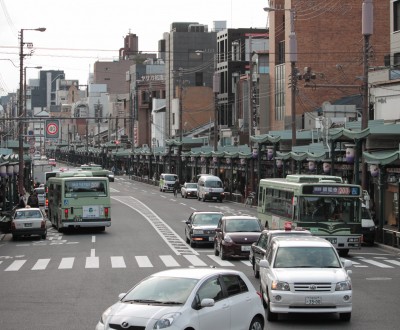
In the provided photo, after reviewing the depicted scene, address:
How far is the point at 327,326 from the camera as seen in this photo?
758 inches

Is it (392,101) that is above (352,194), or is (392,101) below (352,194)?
above

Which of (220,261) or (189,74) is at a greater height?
(189,74)

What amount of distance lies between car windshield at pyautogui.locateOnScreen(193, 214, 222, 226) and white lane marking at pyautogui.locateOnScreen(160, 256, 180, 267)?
4.73 metres

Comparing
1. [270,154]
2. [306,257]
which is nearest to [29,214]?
[306,257]

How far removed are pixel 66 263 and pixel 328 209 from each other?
32.3 feet

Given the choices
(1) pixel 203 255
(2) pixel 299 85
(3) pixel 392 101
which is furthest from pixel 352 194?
(2) pixel 299 85

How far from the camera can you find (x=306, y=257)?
20750 millimetres

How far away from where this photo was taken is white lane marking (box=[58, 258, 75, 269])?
32.9 m

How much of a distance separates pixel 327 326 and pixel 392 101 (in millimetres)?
46080

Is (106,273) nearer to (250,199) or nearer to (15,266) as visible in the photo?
(15,266)

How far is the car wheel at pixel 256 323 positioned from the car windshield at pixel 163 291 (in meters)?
1.61

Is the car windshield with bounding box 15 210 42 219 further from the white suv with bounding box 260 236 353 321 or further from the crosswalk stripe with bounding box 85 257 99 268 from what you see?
the white suv with bounding box 260 236 353 321

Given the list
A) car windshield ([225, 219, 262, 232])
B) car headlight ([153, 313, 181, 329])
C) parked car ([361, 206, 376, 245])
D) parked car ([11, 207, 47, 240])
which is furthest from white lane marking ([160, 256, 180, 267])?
car headlight ([153, 313, 181, 329])

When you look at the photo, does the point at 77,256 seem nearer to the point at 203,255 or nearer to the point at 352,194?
the point at 203,255
